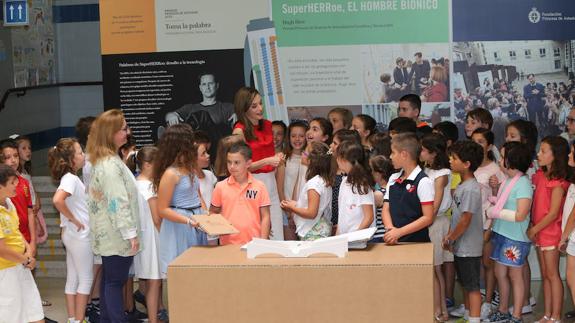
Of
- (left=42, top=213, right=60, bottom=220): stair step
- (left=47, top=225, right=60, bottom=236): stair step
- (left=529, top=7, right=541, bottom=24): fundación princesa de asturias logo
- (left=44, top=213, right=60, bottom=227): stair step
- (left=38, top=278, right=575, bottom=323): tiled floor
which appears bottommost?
(left=38, top=278, right=575, bottom=323): tiled floor

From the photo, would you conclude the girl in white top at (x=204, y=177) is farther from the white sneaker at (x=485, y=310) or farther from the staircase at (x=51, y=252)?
the staircase at (x=51, y=252)

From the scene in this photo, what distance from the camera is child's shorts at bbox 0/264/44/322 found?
222 inches

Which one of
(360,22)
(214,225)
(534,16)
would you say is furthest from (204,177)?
(534,16)

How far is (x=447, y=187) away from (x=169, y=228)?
187cm

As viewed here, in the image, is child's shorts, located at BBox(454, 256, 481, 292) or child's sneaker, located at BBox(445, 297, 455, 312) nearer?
child's shorts, located at BBox(454, 256, 481, 292)

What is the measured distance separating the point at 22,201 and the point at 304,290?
3.87m

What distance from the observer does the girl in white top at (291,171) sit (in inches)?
279

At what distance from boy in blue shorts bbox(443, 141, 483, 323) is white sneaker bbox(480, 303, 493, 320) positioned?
14.8 inches

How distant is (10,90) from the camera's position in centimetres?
1193

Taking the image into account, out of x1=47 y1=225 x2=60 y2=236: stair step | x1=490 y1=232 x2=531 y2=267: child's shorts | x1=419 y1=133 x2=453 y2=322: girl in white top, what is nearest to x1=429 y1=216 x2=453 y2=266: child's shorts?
x1=419 y1=133 x2=453 y2=322: girl in white top

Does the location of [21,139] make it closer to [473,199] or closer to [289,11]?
[289,11]

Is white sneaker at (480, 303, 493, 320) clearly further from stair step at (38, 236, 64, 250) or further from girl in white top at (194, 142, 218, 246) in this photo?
stair step at (38, 236, 64, 250)

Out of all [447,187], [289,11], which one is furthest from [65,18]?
[447,187]

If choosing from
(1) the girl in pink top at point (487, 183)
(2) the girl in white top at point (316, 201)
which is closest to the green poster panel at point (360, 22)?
(1) the girl in pink top at point (487, 183)
